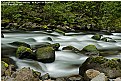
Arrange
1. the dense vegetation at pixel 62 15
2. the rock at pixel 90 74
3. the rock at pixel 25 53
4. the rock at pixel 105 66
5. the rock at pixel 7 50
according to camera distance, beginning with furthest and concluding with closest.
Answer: the dense vegetation at pixel 62 15 → the rock at pixel 7 50 → the rock at pixel 25 53 → the rock at pixel 105 66 → the rock at pixel 90 74

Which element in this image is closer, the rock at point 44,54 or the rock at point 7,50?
the rock at point 44,54

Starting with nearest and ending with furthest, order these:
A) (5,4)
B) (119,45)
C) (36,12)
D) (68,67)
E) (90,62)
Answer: (90,62)
(68,67)
(119,45)
(5,4)
(36,12)

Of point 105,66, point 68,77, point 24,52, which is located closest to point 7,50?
point 24,52

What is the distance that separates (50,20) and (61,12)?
0.62 meters

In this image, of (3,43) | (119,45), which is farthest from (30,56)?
(119,45)

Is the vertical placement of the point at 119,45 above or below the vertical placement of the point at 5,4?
below

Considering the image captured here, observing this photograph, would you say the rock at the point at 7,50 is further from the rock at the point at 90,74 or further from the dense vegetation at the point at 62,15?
the dense vegetation at the point at 62,15

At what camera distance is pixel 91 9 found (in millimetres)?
10086

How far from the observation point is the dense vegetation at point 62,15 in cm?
898

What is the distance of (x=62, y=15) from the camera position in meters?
9.80

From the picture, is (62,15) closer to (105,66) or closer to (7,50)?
(7,50)

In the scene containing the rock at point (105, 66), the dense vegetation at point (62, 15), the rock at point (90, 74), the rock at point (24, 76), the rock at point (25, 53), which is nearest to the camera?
the rock at point (24, 76)

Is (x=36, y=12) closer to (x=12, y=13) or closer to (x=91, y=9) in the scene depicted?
(x=12, y=13)

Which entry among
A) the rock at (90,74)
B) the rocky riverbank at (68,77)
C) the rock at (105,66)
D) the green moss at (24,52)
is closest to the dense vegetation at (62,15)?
the green moss at (24,52)
